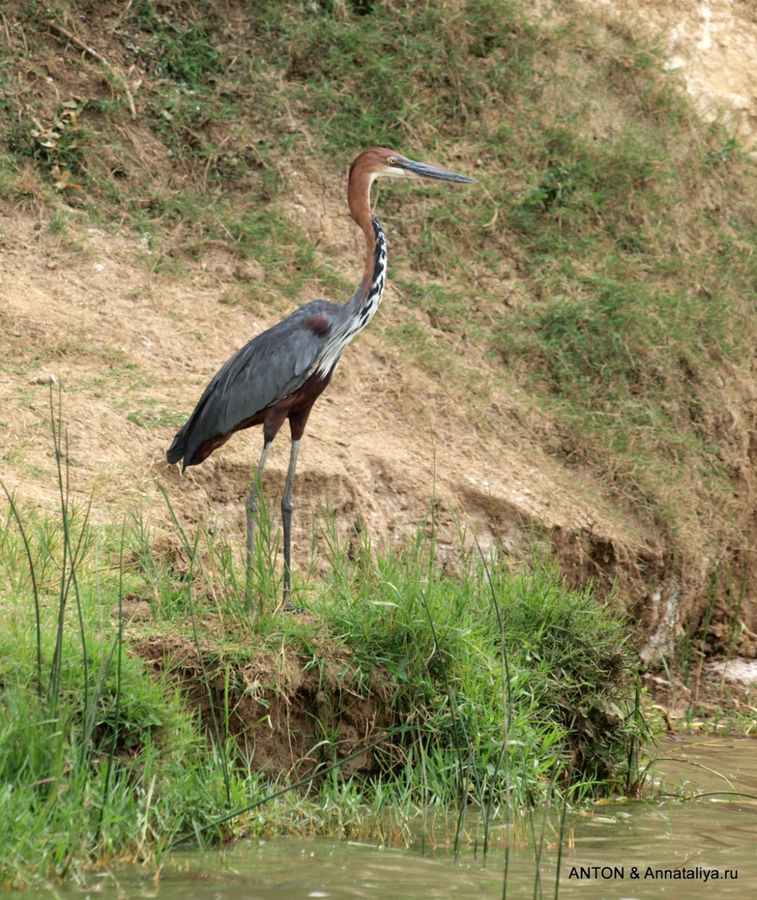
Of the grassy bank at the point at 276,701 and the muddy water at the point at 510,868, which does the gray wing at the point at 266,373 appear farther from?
the muddy water at the point at 510,868

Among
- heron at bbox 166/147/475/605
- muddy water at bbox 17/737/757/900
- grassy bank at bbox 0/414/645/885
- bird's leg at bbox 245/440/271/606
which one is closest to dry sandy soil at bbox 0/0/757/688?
heron at bbox 166/147/475/605

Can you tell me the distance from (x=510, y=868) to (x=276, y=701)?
1087 mm

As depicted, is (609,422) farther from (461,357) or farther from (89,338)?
(89,338)

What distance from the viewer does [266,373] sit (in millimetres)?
5594

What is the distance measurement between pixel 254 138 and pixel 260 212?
83cm

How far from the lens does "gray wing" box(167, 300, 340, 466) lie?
557cm

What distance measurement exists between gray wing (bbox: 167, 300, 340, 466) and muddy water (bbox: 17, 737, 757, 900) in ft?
7.39

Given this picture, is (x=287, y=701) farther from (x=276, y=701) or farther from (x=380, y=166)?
(x=380, y=166)

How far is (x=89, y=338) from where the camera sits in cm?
782

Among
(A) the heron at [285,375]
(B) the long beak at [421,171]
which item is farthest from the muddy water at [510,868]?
(B) the long beak at [421,171]

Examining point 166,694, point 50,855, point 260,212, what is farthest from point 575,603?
point 260,212

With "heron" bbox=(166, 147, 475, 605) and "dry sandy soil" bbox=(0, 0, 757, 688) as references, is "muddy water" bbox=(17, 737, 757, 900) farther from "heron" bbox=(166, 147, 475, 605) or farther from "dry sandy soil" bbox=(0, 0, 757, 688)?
"dry sandy soil" bbox=(0, 0, 757, 688)

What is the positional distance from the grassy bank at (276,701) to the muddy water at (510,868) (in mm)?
128

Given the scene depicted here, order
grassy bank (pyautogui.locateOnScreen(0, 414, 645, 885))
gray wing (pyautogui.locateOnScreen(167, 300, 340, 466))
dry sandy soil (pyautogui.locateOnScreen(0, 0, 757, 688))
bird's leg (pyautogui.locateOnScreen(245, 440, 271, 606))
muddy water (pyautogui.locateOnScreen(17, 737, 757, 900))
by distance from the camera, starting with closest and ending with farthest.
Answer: muddy water (pyautogui.locateOnScreen(17, 737, 757, 900)) < grassy bank (pyautogui.locateOnScreen(0, 414, 645, 885)) < bird's leg (pyautogui.locateOnScreen(245, 440, 271, 606)) < gray wing (pyautogui.locateOnScreen(167, 300, 340, 466)) < dry sandy soil (pyautogui.locateOnScreen(0, 0, 757, 688))
